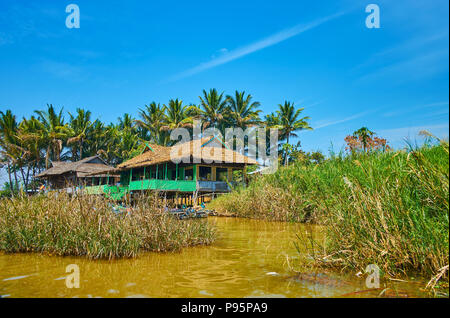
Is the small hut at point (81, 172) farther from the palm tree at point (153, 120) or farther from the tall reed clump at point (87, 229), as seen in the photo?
the tall reed clump at point (87, 229)

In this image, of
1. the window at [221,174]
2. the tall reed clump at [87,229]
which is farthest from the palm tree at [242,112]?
the tall reed clump at [87,229]

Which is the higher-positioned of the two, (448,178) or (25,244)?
(448,178)

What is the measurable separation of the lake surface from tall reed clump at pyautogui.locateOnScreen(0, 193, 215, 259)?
24 centimetres

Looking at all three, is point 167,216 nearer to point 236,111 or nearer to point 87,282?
point 87,282

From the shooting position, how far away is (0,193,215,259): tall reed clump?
5930 millimetres

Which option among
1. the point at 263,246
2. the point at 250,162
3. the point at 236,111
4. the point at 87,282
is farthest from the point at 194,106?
the point at 87,282

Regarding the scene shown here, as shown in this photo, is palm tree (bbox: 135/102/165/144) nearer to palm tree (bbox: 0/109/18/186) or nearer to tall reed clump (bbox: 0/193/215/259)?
palm tree (bbox: 0/109/18/186)

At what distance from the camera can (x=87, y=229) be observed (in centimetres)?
600

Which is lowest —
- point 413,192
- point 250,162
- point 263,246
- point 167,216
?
point 263,246

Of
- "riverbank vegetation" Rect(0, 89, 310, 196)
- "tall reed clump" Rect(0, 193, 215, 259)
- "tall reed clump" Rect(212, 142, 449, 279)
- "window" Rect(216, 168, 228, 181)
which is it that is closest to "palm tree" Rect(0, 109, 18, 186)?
"riverbank vegetation" Rect(0, 89, 310, 196)

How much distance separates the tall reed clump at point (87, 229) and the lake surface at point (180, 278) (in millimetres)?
236

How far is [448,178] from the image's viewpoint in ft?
11.6

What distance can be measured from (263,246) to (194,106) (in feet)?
97.0

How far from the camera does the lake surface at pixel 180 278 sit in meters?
3.97
